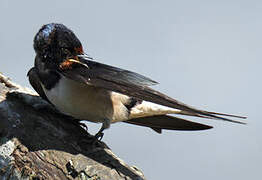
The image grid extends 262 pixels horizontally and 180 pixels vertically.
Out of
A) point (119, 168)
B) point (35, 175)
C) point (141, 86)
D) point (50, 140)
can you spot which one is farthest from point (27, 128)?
point (141, 86)

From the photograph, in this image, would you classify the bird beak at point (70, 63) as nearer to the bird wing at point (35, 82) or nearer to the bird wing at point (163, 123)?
the bird wing at point (35, 82)

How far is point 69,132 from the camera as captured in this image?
4.06 meters

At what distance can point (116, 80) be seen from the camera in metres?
4.32

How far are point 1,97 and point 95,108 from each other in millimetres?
877

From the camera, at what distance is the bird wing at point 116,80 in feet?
13.4

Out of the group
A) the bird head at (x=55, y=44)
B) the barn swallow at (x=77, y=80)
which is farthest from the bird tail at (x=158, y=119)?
the bird head at (x=55, y=44)

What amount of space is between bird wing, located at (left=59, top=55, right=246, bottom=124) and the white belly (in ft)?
0.47

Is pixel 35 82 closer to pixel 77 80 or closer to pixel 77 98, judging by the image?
pixel 77 98

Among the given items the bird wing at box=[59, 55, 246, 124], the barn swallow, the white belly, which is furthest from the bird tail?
the bird wing at box=[59, 55, 246, 124]

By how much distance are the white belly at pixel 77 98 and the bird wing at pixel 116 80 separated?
0.47 feet

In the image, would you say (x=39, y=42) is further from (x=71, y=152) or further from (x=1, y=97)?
(x=71, y=152)

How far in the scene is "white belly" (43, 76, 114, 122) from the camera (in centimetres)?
450

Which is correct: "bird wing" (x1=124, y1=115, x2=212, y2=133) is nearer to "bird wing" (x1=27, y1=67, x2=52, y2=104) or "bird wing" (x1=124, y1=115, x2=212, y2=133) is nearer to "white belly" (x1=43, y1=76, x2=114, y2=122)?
"white belly" (x1=43, y1=76, x2=114, y2=122)

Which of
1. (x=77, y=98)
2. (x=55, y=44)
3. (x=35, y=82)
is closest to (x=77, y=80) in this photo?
(x=77, y=98)
